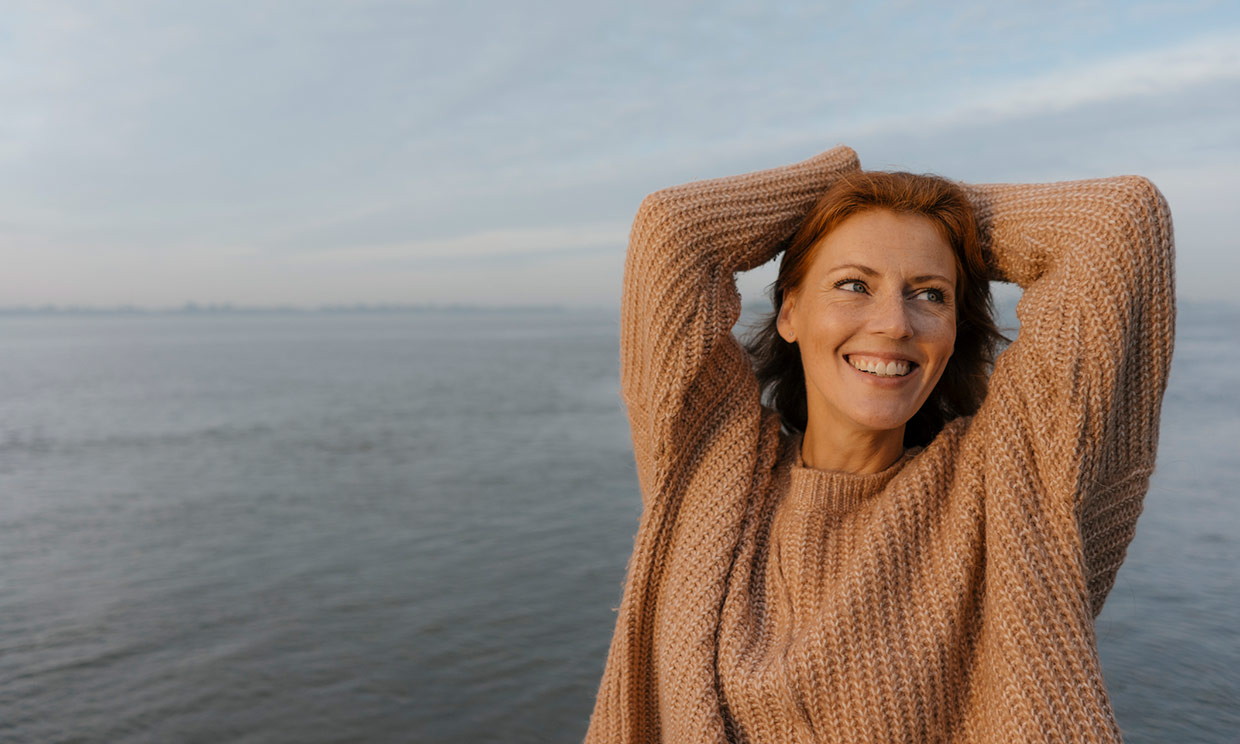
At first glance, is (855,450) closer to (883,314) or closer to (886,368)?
(886,368)

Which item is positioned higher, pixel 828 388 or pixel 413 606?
pixel 828 388

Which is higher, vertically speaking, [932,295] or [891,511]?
[932,295]

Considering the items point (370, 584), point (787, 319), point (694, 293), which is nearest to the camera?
point (694, 293)

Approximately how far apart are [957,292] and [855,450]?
0.49 metres

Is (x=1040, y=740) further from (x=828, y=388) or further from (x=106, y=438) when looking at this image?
(x=106, y=438)

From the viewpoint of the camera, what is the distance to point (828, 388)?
2223mm

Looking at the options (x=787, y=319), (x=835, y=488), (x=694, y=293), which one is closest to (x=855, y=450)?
(x=835, y=488)

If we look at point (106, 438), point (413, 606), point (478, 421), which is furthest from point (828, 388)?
point (106, 438)

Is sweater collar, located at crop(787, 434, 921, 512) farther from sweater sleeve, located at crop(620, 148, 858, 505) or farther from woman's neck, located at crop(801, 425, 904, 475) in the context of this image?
sweater sleeve, located at crop(620, 148, 858, 505)

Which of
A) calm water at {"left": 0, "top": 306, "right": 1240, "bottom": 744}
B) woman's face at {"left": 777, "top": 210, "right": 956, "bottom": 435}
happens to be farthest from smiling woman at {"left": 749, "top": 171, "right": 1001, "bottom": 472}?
calm water at {"left": 0, "top": 306, "right": 1240, "bottom": 744}

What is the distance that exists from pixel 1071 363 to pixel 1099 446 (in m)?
0.18

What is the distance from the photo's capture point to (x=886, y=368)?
2135mm

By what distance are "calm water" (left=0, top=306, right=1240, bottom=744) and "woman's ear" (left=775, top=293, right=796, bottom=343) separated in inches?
156

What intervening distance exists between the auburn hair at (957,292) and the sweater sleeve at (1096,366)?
9.0 inches
